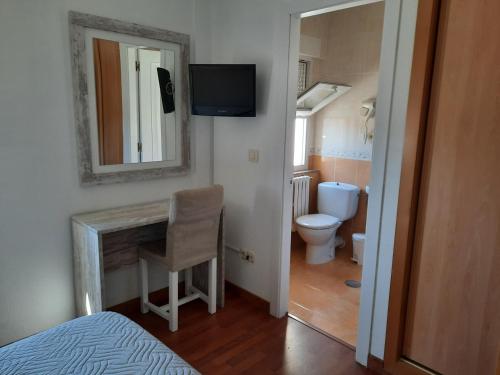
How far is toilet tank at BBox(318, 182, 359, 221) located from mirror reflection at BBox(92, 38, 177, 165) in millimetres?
1701

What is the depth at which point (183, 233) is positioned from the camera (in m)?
2.35

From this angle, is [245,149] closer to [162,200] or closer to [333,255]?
[162,200]

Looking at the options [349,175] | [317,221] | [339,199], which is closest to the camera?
[317,221]

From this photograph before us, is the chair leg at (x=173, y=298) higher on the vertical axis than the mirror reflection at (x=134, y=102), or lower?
lower

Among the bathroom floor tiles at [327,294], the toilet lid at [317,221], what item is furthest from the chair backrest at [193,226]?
the toilet lid at [317,221]

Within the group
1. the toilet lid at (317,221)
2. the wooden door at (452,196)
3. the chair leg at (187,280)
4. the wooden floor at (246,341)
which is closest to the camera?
the wooden door at (452,196)

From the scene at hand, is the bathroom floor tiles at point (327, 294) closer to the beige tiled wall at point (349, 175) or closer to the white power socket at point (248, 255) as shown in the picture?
the beige tiled wall at point (349, 175)

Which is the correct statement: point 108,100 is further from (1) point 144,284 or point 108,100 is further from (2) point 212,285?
(2) point 212,285

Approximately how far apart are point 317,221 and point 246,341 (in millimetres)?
1516

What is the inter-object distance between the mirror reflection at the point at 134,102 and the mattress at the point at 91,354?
1.31 metres

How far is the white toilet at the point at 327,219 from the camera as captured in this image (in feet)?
11.6

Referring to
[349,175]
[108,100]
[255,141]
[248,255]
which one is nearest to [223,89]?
[255,141]

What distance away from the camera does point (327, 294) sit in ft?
10.1

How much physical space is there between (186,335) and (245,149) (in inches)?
52.9
